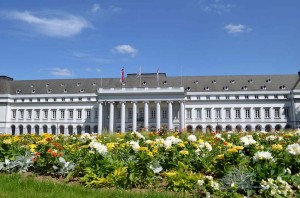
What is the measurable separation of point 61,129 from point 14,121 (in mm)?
13777

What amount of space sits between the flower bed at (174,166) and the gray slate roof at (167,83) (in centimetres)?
6566

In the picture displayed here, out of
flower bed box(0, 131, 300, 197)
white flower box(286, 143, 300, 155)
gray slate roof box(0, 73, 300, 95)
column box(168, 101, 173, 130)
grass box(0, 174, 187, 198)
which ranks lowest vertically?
grass box(0, 174, 187, 198)

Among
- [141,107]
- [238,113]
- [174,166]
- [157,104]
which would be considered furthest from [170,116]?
[174,166]

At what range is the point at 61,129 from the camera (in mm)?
83625

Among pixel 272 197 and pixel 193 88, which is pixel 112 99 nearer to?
pixel 193 88

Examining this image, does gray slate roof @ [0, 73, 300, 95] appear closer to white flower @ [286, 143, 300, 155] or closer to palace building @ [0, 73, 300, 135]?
palace building @ [0, 73, 300, 135]

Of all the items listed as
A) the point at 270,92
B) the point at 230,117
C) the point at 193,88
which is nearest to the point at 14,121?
the point at 193,88

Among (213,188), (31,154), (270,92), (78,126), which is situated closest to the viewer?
(213,188)

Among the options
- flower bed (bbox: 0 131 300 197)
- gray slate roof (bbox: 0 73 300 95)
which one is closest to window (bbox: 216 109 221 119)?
gray slate roof (bbox: 0 73 300 95)

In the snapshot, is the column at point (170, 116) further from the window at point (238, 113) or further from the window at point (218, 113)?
the window at point (238, 113)

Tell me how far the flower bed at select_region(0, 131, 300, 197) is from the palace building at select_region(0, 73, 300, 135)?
2349 inches

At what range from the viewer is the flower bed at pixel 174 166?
777 cm

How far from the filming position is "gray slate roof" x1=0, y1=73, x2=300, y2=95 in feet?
249

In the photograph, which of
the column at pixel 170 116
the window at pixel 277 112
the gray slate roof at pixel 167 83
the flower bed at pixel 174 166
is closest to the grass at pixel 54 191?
the flower bed at pixel 174 166
